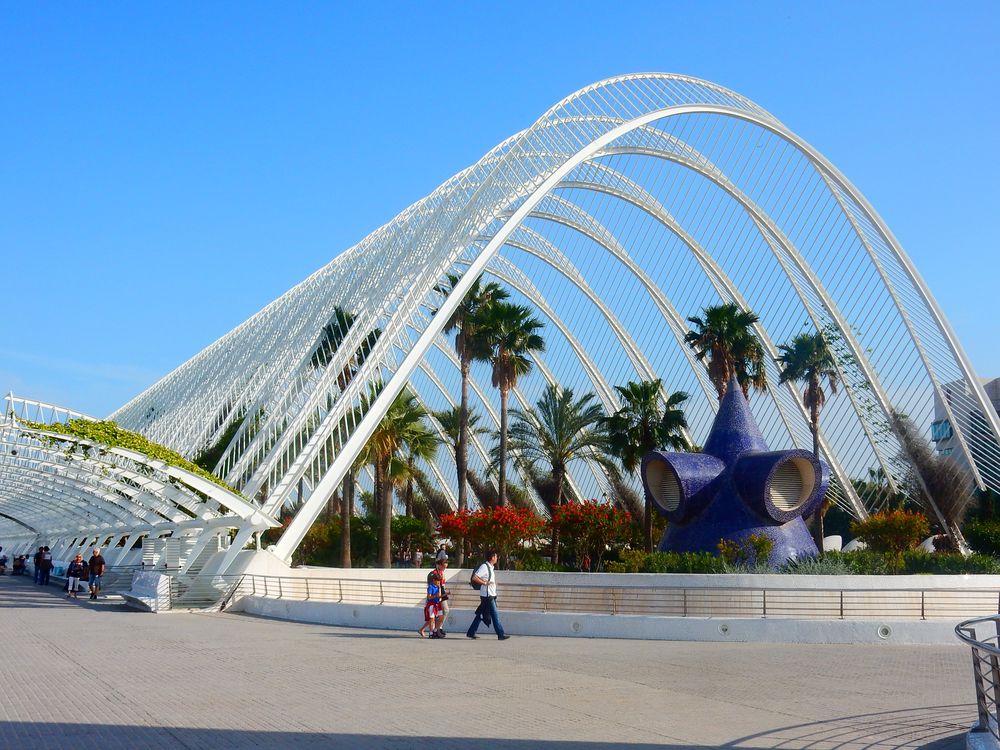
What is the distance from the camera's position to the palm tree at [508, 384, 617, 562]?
49656 millimetres

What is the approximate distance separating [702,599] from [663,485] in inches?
425

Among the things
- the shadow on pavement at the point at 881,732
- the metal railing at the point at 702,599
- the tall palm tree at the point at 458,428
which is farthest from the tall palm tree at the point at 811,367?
the shadow on pavement at the point at 881,732

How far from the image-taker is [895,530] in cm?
4188

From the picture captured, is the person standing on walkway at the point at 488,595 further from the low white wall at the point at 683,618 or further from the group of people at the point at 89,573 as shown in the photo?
the group of people at the point at 89,573

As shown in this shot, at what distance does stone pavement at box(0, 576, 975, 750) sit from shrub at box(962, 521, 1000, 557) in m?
29.7

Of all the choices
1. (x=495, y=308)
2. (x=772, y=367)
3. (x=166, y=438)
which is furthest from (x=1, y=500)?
(x=772, y=367)

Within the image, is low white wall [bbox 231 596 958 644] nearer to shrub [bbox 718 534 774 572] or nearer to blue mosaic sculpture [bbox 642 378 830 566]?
shrub [bbox 718 534 774 572]

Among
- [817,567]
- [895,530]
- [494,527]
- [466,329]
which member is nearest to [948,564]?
[817,567]

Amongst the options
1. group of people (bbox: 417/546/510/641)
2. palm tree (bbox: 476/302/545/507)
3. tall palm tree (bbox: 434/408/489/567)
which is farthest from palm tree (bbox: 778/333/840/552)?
group of people (bbox: 417/546/510/641)

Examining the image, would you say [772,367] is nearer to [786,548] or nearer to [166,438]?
[786,548]

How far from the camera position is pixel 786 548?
2975 centimetres

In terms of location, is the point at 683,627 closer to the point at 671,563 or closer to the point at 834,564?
the point at 671,563

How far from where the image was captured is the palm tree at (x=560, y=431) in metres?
49.7

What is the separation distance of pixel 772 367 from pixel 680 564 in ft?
94.4
